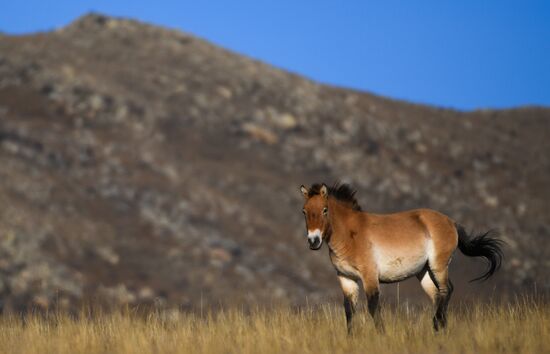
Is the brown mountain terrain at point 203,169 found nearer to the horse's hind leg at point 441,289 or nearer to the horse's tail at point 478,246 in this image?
the horse's tail at point 478,246

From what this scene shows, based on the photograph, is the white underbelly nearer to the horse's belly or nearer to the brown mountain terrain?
the horse's belly

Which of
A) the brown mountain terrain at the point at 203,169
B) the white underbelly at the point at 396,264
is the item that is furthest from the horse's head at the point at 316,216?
the brown mountain terrain at the point at 203,169

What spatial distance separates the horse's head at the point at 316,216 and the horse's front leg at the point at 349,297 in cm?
77

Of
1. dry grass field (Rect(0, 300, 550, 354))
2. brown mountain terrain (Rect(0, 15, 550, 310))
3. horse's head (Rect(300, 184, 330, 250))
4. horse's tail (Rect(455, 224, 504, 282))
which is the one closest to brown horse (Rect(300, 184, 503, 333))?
horse's head (Rect(300, 184, 330, 250))

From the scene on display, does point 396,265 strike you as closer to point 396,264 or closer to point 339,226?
point 396,264

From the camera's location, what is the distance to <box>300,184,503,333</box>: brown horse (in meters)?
12.1

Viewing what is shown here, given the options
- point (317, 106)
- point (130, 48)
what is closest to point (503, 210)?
point (317, 106)

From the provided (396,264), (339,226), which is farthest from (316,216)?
(396,264)

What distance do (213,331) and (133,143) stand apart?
196ft

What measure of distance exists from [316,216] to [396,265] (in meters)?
1.48

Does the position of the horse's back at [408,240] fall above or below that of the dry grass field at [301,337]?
above

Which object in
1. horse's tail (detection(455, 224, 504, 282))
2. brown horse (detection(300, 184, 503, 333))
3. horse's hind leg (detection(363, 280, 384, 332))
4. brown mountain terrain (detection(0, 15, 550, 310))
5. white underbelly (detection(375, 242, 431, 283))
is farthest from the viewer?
brown mountain terrain (detection(0, 15, 550, 310))

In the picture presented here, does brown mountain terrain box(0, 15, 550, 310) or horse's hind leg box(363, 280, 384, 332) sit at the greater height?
brown mountain terrain box(0, 15, 550, 310)

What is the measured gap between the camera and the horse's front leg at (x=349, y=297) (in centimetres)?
1211
